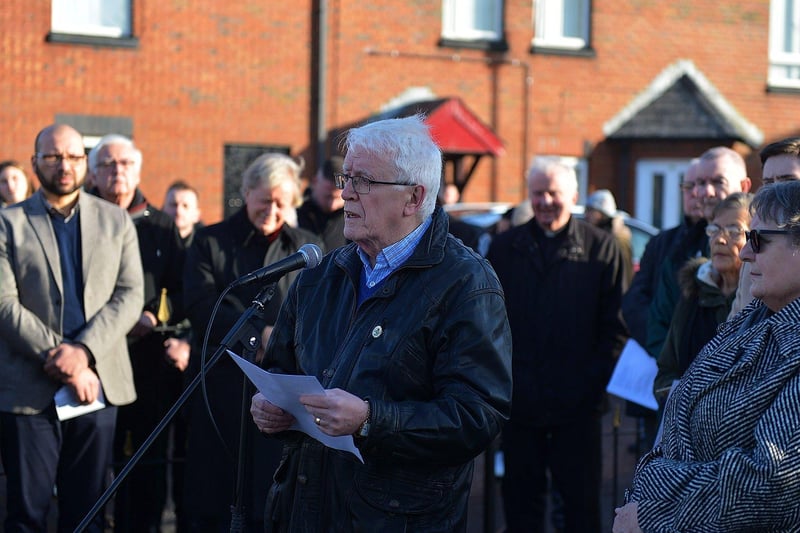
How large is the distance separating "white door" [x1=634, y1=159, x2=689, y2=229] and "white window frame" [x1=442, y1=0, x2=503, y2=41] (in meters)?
3.53

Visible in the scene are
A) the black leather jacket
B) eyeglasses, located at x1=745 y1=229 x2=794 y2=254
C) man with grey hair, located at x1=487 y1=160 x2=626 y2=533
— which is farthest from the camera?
man with grey hair, located at x1=487 y1=160 x2=626 y2=533

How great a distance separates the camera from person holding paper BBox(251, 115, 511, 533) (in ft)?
10.7

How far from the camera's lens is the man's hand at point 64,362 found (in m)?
5.37

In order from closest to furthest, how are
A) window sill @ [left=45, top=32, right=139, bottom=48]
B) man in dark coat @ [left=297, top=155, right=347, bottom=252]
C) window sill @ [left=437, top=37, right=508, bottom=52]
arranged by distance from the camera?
1. man in dark coat @ [left=297, top=155, right=347, bottom=252]
2. window sill @ [left=45, top=32, right=139, bottom=48]
3. window sill @ [left=437, top=37, right=508, bottom=52]

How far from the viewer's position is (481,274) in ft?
11.4

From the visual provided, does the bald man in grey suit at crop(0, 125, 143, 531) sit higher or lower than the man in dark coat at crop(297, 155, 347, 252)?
lower

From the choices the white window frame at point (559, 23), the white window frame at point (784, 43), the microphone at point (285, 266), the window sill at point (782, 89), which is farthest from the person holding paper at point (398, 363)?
the white window frame at point (784, 43)

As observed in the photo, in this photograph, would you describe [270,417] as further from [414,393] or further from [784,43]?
[784,43]

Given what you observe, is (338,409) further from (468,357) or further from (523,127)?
(523,127)

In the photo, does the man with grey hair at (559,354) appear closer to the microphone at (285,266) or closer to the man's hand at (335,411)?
the microphone at (285,266)

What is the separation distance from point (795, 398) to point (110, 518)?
5525 mm

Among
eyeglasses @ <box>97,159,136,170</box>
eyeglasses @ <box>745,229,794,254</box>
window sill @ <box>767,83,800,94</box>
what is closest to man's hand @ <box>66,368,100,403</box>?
eyeglasses @ <box>97,159,136,170</box>

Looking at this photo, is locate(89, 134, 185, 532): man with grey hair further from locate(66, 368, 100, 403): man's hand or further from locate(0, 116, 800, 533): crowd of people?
locate(66, 368, 100, 403): man's hand

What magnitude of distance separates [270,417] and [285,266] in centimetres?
51
